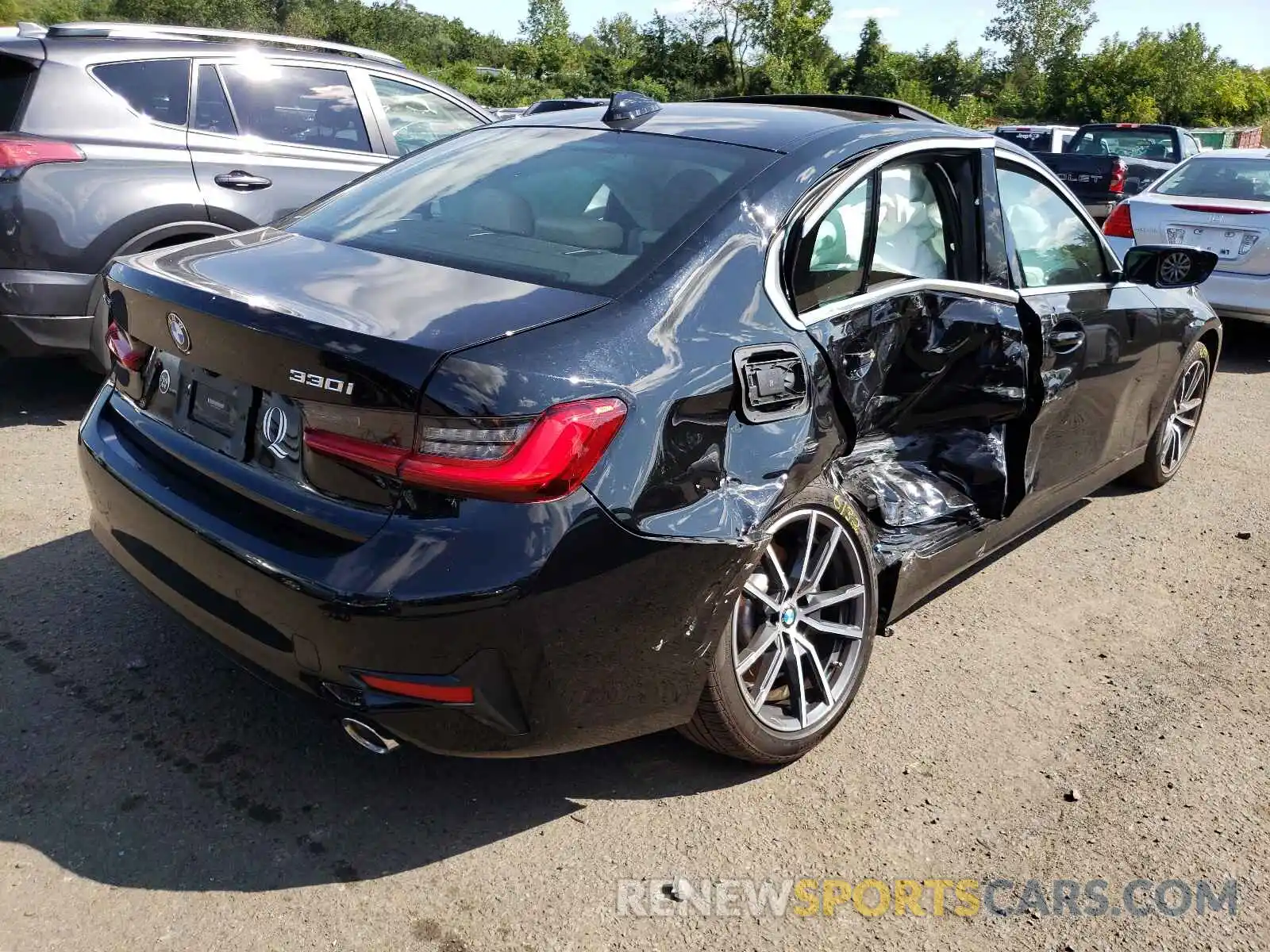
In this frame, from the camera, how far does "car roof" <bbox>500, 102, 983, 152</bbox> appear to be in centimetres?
302

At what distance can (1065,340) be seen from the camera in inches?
144

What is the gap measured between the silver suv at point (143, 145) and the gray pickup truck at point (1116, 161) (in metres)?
9.80

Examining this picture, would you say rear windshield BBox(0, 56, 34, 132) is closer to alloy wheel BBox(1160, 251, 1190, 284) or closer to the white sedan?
alloy wheel BBox(1160, 251, 1190, 284)

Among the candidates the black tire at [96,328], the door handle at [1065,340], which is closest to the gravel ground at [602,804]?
the door handle at [1065,340]

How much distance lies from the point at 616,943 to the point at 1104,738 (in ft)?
5.49

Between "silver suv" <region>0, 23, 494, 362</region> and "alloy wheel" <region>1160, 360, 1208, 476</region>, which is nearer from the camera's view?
"silver suv" <region>0, 23, 494, 362</region>

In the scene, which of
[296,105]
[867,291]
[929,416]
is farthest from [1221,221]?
[296,105]

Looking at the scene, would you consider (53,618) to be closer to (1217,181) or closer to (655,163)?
(655,163)

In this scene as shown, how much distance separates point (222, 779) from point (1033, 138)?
19.8 m

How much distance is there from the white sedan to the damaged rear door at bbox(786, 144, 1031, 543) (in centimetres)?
539

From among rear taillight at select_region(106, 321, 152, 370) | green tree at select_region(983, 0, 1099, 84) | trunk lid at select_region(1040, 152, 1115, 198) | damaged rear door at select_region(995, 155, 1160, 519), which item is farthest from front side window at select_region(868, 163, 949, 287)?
green tree at select_region(983, 0, 1099, 84)

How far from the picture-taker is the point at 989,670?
348 cm

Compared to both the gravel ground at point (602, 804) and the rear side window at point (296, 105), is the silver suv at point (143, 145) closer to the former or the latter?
the rear side window at point (296, 105)

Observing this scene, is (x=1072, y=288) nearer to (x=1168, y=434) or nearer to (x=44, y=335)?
(x=1168, y=434)
